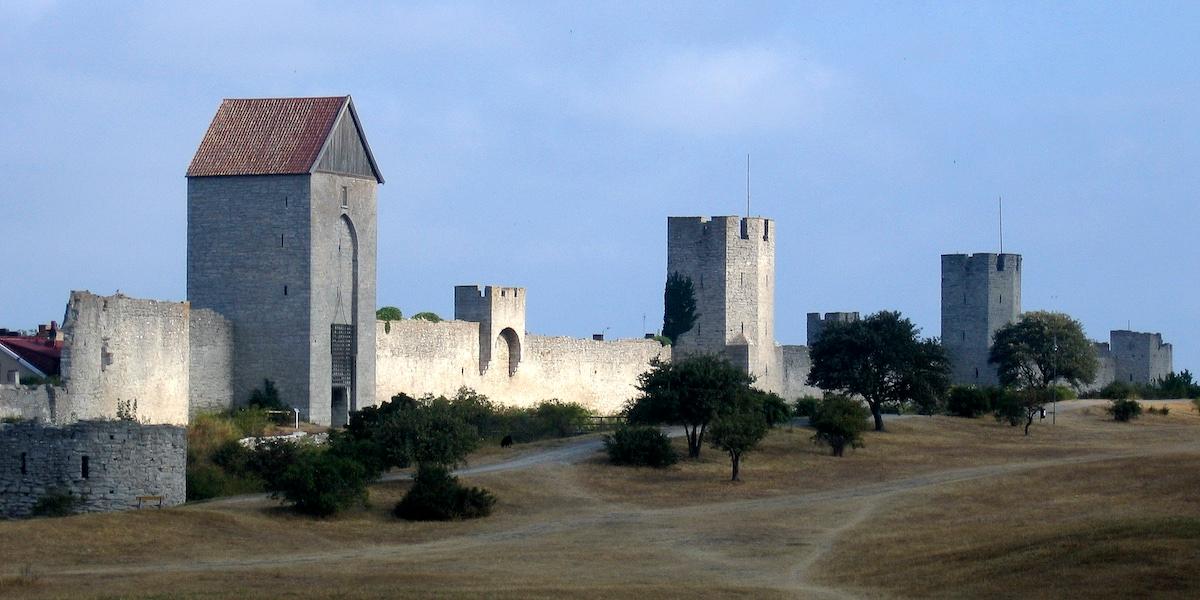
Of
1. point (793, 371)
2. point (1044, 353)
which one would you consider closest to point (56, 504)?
point (793, 371)

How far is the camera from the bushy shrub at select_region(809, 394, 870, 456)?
1647 inches

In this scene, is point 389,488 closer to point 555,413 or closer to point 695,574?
point 695,574

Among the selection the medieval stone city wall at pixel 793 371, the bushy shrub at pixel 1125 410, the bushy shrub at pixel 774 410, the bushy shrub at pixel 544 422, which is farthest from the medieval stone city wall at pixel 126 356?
the medieval stone city wall at pixel 793 371

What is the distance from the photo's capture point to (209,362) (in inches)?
1673

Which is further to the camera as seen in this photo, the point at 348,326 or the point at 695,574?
the point at 348,326

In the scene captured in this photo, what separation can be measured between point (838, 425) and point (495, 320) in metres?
14.5

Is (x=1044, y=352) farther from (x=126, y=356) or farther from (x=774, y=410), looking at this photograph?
(x=126, y=356)

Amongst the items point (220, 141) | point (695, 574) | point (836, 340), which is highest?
point (220, 141)

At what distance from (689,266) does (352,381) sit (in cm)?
1839

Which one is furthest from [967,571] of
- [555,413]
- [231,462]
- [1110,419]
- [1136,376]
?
[1136,376]

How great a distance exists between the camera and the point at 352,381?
45.2 meters

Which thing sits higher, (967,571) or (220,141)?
(220,141)

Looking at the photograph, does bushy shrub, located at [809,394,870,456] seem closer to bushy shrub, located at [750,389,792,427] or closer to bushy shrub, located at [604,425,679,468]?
bushy shrub, located at [750,389,792,427]

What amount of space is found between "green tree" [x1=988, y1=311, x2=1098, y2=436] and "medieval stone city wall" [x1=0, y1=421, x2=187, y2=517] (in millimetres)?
41949
